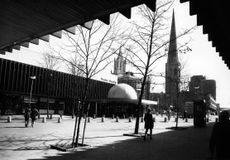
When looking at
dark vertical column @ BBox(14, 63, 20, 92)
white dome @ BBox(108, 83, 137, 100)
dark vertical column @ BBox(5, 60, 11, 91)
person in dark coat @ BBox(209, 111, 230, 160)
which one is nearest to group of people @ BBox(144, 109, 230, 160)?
person in dark coat @ BBox(209, 111, 230, 160)

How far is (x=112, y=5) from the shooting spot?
17.0 ft

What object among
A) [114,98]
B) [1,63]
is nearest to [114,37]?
[1,63]

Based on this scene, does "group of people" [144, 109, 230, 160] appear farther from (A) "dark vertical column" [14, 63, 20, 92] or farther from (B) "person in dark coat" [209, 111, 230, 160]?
(A) "dark vertical column" [14, 63, 20, 92]

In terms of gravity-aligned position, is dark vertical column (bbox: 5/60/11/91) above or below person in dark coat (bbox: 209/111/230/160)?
above

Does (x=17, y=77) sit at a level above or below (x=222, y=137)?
above

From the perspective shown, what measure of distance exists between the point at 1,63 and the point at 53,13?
3225 centimetres

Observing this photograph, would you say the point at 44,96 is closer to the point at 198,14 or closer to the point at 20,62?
the point at 20,62

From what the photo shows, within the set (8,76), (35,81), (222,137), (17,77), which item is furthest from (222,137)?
(35,81)

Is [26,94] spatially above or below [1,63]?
below

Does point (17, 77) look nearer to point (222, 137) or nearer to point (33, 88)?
point (33, 88)

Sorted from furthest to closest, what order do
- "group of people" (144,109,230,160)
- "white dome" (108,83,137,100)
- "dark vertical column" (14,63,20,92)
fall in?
1. "white dome" (108,83,137,100)
2. "dark vertical column" (14,63,20,92)
3. "group of people" (144,109,230,160)

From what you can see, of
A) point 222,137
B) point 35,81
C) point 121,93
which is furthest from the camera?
point 121,93

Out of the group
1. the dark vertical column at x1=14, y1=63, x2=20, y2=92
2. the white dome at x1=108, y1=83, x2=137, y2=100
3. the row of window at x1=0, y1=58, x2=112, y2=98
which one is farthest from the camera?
the white dome at x1=108, y1=83, x2=137, y2=100

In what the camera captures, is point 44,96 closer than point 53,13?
No
